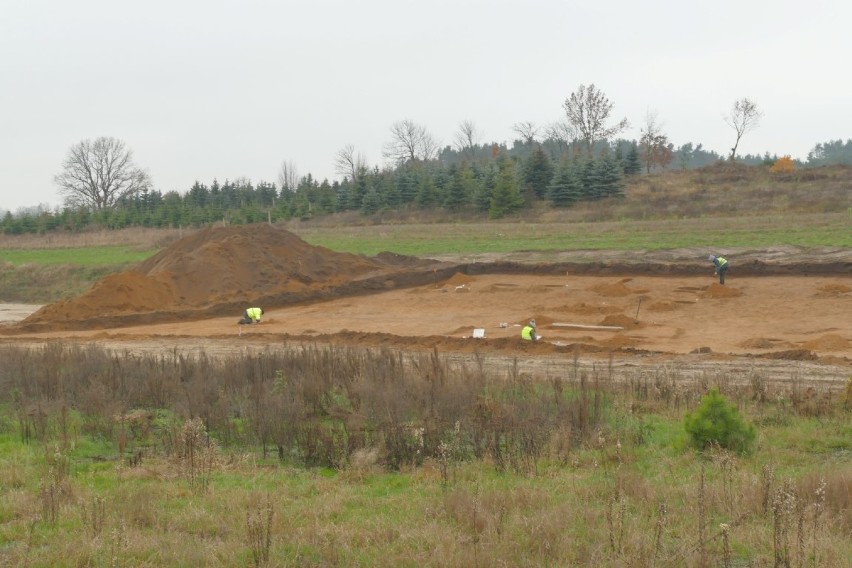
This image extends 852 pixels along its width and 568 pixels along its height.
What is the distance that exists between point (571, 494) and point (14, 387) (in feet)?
33.4

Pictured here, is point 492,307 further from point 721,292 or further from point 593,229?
point 593,229

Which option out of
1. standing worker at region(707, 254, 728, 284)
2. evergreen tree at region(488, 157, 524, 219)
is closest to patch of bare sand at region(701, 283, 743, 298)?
standing worker at region(707, 254, 728, 284)

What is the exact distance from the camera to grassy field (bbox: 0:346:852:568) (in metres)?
5.95

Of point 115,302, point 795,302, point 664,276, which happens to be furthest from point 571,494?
point 115,302

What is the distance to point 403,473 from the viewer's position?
8.66 meters

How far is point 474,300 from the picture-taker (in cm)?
2728

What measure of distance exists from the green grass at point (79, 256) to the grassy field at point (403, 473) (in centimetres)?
3207

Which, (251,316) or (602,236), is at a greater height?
(602,236)

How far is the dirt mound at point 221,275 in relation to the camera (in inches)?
1123

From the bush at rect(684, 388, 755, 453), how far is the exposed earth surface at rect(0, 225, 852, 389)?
16.9 feet

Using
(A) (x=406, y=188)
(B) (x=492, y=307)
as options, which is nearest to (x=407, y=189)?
(A) (x=406, y=188)

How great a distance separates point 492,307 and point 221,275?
11.4m

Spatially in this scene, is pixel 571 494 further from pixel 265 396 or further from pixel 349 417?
pixel 265 396

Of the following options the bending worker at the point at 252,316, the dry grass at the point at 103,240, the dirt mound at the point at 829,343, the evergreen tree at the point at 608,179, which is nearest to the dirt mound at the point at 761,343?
the dirt mound at the point at 829,343
